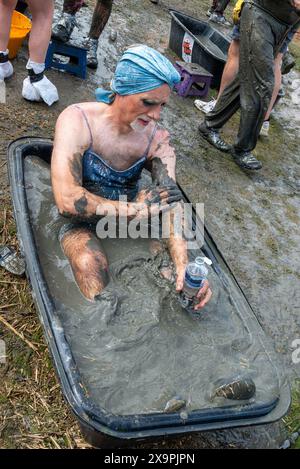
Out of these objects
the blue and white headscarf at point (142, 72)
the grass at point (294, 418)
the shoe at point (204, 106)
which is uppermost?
the blue and white headscarf at point (142, 72)

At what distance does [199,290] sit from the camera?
112 inches

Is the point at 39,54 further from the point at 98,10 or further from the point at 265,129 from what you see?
the point at 265,129

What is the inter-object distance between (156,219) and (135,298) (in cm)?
62

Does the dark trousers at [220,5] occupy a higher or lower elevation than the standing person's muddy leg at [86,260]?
higher

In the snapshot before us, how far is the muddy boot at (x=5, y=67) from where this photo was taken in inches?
180

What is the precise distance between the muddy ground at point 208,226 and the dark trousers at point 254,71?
0.53 m

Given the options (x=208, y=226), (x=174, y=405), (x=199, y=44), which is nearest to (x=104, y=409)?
(x=174, y=405)

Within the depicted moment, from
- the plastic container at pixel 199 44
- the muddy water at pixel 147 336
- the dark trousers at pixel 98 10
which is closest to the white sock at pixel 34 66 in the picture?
the dark trousers at pixel 98 10

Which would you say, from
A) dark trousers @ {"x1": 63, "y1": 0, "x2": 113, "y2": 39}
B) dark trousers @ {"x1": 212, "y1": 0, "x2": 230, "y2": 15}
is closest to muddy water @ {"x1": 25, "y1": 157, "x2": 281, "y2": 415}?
dark trousers @ {"x1": 63, "y1": 0, "x2": 113, "y2": 39}

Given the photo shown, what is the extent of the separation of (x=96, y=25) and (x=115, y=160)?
3.26m

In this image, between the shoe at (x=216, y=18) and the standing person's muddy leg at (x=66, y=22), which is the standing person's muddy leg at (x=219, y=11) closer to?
the shoe at (x=216, y=18)

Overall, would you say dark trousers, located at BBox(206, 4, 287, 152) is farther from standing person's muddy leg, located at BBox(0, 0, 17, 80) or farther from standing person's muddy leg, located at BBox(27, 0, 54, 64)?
standing person's muddy leg, located at BBox(0, 0, 17, 80)
